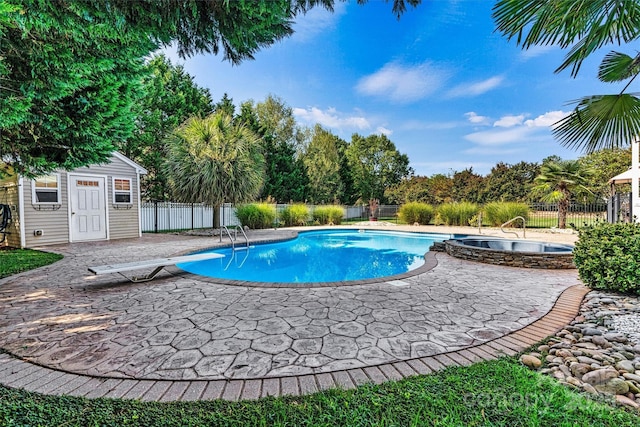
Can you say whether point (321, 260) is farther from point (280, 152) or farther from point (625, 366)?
point (280, 152)

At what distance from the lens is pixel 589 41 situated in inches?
119

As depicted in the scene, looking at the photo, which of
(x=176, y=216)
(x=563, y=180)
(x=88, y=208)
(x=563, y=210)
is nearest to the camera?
(x=88, y=208)

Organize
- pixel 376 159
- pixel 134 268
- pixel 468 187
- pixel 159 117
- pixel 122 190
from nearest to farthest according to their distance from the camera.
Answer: pixel 134 268 < pixel 122 190 < pixel 159 117 < pixel 468 187 < pixel 376 159

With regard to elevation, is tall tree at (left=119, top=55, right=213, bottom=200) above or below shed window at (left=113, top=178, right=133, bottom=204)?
above

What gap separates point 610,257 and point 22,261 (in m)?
10.8

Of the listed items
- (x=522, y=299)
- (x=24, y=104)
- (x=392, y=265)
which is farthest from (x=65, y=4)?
(x=392, y=265)

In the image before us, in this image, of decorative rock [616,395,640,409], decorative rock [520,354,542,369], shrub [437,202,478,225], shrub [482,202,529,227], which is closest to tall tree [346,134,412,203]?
shrub [437,202,478,225]

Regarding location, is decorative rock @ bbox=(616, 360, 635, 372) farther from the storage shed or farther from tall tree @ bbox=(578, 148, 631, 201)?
tall tree @ bbox=(578, 148, 631, 201)

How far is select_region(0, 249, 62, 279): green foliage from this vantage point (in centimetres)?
547

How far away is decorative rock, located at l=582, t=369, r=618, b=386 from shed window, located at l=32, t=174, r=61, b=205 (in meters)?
12.2

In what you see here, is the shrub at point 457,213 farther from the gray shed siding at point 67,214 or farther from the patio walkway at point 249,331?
the gray shed siding at point 67,214

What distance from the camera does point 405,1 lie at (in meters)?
2.57

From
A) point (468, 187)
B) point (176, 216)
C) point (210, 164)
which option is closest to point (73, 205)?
point (210, 164)

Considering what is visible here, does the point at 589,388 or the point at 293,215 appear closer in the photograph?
the point at 589,388
